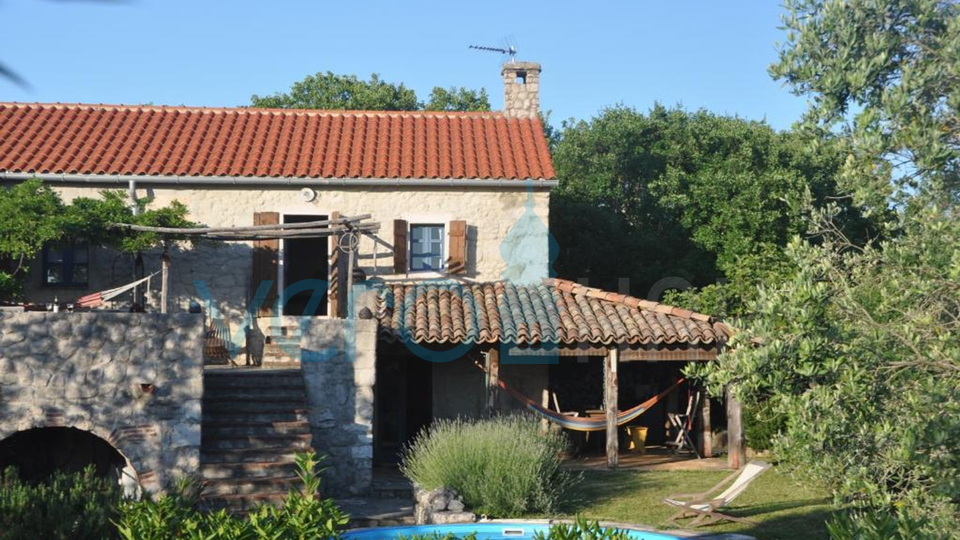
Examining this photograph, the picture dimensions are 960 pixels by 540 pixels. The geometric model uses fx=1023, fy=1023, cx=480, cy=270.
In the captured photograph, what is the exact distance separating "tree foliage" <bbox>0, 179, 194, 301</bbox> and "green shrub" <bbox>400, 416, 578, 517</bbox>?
5.16 m

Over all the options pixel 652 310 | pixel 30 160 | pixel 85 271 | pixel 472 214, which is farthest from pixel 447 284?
pixel 30 160

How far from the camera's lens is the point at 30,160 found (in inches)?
621

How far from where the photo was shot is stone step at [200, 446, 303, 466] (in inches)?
461

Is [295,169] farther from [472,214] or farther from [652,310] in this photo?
[652,310]

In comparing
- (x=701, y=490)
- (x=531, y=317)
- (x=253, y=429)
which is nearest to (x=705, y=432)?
(x=701, y=490)

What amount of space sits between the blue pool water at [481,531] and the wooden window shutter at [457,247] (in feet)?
21.8

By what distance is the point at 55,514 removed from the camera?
7711 millimetres

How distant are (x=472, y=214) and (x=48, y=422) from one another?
300 inches

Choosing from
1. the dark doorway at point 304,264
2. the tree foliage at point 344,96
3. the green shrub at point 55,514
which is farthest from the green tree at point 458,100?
the green shrub at point 55,514

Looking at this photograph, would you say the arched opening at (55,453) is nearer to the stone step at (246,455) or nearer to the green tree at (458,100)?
the stone step at (246,455)

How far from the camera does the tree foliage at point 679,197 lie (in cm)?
2222

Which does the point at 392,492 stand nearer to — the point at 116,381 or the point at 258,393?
the point at 258,393

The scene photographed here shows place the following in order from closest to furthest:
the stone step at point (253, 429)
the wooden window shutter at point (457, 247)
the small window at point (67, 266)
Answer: the stone step at point (253, 429)
the small window at point (67, 266)
the wooden window shutter at point (457, 247)

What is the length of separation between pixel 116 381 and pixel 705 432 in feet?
30.1
